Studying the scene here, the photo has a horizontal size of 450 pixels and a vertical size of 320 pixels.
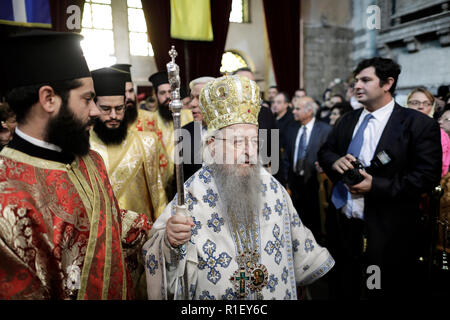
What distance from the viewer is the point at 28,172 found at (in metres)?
1.21

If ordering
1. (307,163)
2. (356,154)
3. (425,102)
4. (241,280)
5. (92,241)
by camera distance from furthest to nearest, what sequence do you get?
(307,163) < (425,102) < (356,154) < (241,280) < (92,241)

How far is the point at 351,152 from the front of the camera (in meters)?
2.66

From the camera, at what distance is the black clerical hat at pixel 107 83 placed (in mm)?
2465

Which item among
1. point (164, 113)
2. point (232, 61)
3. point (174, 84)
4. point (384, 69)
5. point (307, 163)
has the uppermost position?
point (232, 61)

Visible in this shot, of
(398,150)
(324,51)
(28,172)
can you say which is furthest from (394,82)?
(324,51)

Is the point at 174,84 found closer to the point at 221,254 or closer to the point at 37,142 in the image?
the point at 37,142

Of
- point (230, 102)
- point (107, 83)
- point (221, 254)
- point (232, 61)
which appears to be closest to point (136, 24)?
point (107, 83)

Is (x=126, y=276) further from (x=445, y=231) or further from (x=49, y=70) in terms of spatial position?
(x=445, y=231)

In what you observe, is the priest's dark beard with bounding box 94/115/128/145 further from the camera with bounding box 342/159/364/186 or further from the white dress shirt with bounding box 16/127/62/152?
the camera with bounding box 342/159/364/186

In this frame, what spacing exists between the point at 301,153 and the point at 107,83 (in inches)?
123

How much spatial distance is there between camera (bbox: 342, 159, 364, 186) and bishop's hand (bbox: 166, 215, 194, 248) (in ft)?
5.23

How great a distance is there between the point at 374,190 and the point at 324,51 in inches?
327

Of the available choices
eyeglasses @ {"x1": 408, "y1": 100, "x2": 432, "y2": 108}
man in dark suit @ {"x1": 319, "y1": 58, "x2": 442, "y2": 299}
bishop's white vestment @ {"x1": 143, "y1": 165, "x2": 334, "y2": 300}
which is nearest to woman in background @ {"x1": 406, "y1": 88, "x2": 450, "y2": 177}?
eyeglasses @ {"x1": 408, "y1": 100, "x2": 432, "y2": 108}
